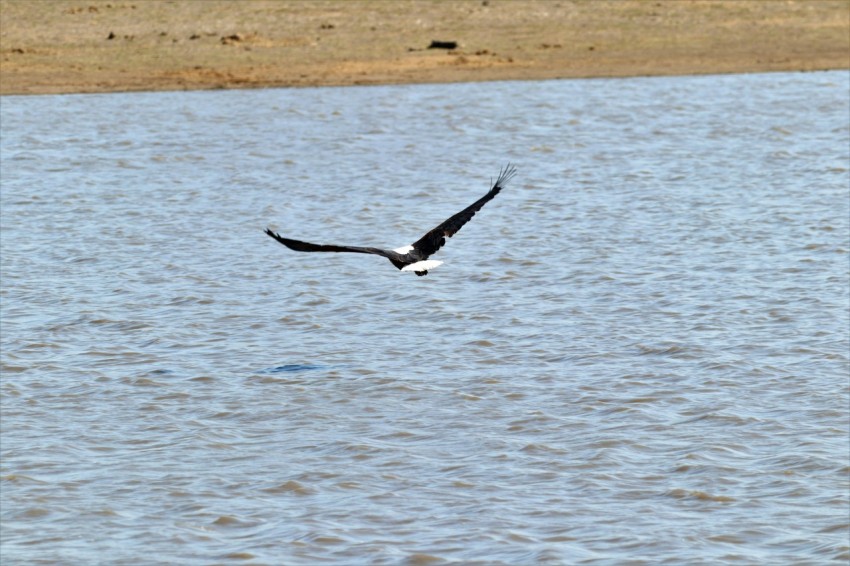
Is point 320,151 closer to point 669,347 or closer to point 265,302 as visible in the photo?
point 265,302

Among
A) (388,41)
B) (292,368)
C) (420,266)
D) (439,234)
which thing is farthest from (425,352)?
(388,41)

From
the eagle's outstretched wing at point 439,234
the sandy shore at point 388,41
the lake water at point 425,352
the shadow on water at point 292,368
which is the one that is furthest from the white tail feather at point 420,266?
the sandy shore at point 388,41

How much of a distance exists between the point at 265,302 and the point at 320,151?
25.1 ft

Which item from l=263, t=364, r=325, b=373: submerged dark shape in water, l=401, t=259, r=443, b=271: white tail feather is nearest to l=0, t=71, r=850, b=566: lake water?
l=263, t=364, r=325, b=373: submerged dark shape in water

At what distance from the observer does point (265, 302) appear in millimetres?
11688

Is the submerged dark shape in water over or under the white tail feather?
under

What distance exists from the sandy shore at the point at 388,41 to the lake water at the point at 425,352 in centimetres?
330

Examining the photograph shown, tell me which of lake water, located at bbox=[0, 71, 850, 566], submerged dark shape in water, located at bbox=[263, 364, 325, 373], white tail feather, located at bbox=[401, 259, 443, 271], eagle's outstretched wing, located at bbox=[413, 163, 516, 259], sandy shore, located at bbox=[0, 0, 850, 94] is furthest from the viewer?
sandy shore, located at bbox=[0, 0, 850, 94]

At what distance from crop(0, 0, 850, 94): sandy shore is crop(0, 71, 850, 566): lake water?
3303 mm

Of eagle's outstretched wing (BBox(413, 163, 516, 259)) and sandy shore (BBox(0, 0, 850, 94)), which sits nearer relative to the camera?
eagle's outstretched wing (BBox(413, 163, 516, 259))

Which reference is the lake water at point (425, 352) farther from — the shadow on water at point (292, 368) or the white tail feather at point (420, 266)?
the white tail feather at point (420, 266)

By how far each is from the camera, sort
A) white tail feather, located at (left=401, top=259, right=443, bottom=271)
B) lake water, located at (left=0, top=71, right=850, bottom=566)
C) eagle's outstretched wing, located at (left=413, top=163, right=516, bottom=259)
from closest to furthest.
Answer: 1. lake water, located at (left=0, top=71, right=850, bottom=566)
2. white tail feather, located at (left=401, top=259, right=443, bottom=271)
3. eagle's outstretched wing, located at (left=413, top=163, right=516, bottom=259)

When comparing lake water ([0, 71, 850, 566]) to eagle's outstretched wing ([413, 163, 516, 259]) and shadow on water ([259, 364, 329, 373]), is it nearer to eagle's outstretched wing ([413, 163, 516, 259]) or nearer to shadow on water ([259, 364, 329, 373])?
shadow on water ([259, 364, 329, 373])

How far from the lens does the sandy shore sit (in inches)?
902
